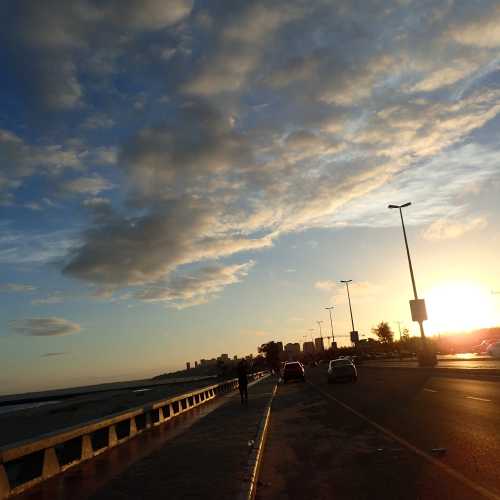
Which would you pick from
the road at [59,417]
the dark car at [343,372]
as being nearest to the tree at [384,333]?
the road at [59,417]

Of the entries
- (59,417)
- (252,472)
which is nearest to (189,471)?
(252,472)

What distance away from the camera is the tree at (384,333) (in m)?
151

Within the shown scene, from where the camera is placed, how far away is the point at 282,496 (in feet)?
21.8

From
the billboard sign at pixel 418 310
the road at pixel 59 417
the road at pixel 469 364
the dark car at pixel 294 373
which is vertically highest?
the billboard sign at pixel 418 310

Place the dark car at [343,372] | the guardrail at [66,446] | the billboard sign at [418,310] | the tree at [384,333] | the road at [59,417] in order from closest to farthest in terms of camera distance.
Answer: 1. the guardrail at [66,446]
2. the dark car at [343,372]
3. the road at [59,417]
4. the billboard sign at [418,310]
5. the tree at [384,333]

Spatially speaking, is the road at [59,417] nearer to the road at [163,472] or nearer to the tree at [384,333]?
the road at [163,472]

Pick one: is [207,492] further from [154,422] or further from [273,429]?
[154,422]

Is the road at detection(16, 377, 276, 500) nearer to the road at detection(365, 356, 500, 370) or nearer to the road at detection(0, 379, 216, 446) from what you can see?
the road at detection(0, 379, 216, 446)

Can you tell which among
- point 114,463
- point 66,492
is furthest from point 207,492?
point 114,463

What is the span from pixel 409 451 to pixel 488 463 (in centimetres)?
163

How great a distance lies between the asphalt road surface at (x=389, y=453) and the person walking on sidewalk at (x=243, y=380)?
21.4 ft

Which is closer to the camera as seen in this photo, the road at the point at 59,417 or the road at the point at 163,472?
the road at the point at 163,472

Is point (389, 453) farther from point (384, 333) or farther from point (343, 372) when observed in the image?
point (384, 333)

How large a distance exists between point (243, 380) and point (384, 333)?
134626 mm
